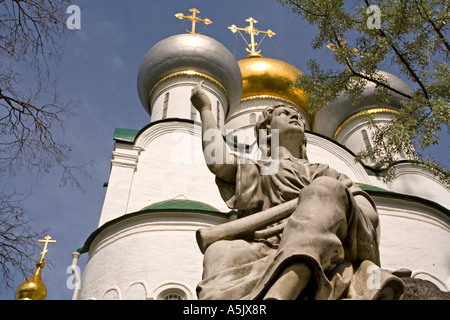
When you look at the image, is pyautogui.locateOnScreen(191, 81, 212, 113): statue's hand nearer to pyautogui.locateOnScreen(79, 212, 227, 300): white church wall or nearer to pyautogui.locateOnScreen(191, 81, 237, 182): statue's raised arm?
pyautogui.locateOnScreen(191, 81, 237, 182): statue's raised arm

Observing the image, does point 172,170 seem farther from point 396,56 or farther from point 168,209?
point 396,56

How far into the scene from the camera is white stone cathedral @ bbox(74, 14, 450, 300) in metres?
11.0

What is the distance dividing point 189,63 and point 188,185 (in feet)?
20.6

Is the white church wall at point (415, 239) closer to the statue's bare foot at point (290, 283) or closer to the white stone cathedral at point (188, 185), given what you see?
the white stone cathedral at point (188, 185)

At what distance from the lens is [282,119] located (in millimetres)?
3445

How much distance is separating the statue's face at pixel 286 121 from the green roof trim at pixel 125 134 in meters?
12.2

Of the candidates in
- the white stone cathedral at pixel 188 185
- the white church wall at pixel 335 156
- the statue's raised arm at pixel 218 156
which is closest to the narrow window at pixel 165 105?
the white stone cathedral at pixel 188 185

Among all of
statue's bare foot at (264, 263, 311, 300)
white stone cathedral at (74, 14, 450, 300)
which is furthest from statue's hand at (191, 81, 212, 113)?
white stone cathedral at (74, 14, 450, 300)

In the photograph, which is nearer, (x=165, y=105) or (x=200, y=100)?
(x=200, y=100)

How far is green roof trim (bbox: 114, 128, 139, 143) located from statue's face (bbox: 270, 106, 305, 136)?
12177mm

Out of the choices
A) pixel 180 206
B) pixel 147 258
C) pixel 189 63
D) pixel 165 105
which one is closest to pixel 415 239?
pixel 180 206

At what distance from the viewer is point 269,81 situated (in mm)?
23172
